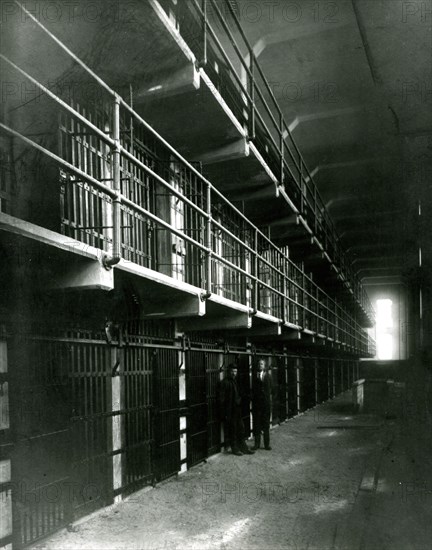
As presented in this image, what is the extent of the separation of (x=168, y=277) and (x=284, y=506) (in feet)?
10.9

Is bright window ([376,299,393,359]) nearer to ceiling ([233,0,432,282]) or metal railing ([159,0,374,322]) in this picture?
ceiling ([233,0,432,282])

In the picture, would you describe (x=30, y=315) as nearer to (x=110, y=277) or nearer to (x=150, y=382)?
(x=110, y=277)

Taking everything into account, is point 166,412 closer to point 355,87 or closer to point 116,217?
point 116,217

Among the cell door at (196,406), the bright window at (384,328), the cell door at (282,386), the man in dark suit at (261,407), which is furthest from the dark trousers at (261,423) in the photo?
the bright window at (384,328)

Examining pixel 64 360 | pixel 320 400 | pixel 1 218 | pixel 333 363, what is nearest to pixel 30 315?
pixel 64 360

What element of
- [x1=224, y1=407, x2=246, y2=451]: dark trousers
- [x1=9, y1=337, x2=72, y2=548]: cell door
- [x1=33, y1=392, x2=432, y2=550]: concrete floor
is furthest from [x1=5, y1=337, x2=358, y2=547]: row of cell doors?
[x1=224, y1=407, x2=246, y2=451]: dark trousers

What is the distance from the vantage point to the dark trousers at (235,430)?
10.9 meters

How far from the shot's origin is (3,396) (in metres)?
5.32

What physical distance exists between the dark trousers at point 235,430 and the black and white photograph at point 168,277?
0.12ft

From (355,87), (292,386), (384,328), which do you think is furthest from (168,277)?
(384,328)

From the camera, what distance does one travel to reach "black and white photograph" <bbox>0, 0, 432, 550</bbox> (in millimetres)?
5383

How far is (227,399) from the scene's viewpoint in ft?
35.6

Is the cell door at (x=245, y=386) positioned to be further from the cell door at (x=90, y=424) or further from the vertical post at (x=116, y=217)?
the vertical post at (x=116, y=217)

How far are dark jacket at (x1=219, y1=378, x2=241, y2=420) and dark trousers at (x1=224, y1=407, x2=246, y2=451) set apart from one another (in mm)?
83
